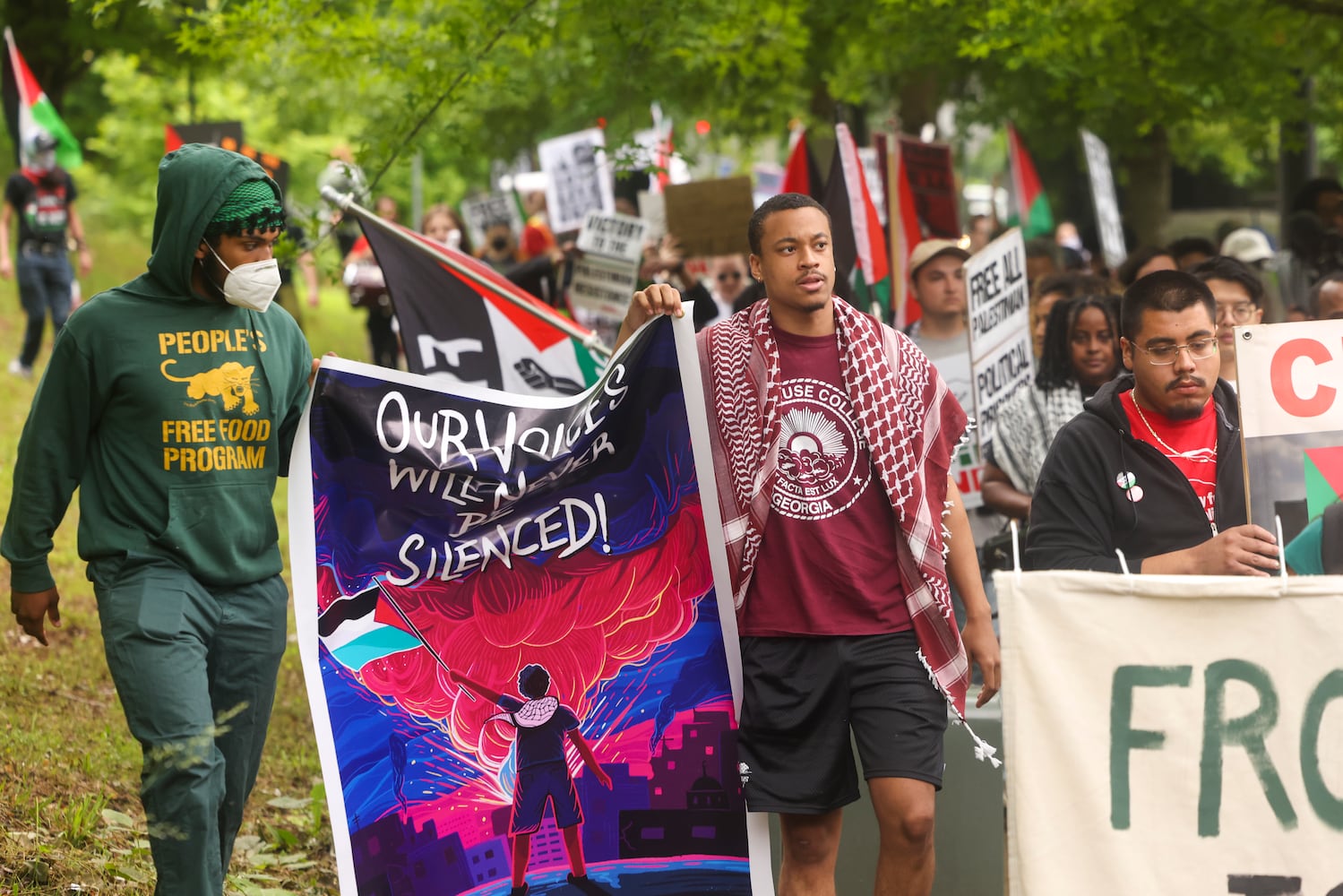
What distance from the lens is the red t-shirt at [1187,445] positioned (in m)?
4.38

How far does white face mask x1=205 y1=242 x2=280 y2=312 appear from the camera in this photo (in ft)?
13.8

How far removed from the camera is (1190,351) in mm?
4375

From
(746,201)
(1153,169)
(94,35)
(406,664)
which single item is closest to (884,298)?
(746,201)

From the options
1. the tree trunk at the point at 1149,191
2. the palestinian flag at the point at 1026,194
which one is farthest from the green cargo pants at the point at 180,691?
the tree trunk at the point at 1149,191

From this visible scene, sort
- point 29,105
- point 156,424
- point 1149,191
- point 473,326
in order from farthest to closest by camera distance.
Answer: point 1149,191, point 29,105, point 473,326, point 156,424

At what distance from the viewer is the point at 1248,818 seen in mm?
3730

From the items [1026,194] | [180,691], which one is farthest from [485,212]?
[180,691]

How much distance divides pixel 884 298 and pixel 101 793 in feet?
15.5

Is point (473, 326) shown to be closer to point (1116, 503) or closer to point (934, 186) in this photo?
point (1116, 503)

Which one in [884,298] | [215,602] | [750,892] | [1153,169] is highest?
[1153,169]

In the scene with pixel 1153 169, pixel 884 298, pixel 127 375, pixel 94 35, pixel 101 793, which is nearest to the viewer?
pixel 127 375

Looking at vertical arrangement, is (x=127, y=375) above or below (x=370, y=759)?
above

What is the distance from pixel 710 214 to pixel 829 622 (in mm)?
6619

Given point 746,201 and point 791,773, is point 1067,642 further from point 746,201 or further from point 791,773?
point 746,201
